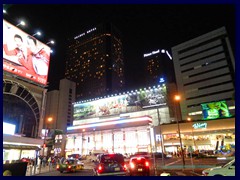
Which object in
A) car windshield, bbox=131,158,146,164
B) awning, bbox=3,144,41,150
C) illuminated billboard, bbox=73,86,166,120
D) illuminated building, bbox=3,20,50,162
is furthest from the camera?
illuminated billboard, bbox=73,86,166,120

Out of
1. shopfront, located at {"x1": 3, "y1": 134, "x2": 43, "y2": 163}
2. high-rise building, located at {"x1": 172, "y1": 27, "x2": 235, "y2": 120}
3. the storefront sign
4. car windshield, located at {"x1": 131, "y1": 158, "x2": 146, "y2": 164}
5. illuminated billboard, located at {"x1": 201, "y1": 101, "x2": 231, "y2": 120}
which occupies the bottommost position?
car windshield, located at {"x1": 131, "y1": 158, "x2": 146, "y2": 164}

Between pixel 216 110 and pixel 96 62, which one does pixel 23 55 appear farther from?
pixel 96 62

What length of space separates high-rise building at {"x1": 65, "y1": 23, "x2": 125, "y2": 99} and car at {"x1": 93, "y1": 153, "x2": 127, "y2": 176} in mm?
130284

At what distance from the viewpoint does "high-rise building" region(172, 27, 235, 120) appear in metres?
79.4

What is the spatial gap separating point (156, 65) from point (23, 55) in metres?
130

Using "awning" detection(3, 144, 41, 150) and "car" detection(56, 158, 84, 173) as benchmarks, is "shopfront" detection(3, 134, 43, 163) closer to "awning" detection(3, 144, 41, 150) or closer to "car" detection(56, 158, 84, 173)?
"awning" detection(3, 144, 41, 150)

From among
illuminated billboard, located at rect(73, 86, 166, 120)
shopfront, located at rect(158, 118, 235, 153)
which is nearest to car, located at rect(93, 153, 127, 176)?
shopfront, located at rect(158, 118, 235, 153)

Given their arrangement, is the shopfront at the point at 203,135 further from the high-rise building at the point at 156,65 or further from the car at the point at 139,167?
the high-rise building at the point at 156,65

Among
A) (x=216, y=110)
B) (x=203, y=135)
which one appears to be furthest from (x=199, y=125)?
(x=216, y=110)

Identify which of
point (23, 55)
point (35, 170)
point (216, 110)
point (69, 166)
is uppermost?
point (23, 55)

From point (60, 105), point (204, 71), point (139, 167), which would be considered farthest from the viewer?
point (60, 105)

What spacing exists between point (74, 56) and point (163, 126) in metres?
131

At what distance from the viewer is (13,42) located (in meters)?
33.7

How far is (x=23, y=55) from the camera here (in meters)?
35.2
